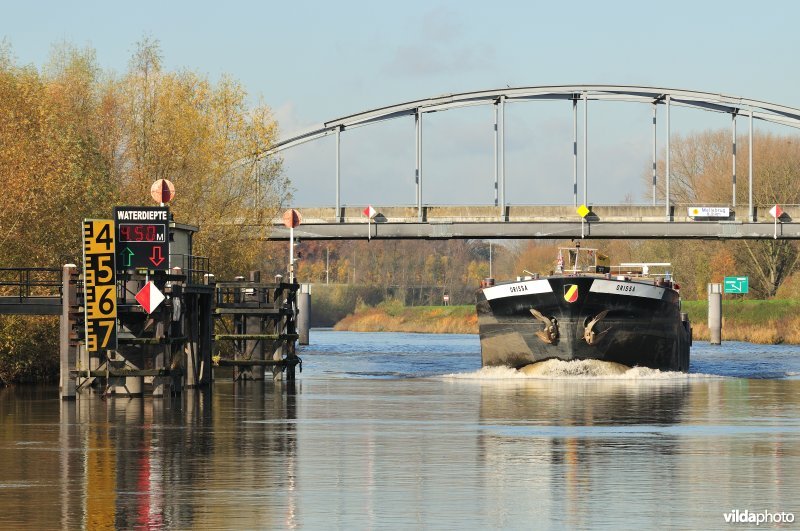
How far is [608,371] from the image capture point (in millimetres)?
57469

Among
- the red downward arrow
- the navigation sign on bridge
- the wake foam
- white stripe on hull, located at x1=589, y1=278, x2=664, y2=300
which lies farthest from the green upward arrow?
white stripe on hull, located at x1=589, y1=278, x2=664, y2=300

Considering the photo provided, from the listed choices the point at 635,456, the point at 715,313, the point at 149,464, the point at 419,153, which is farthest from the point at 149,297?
the point at 419,153

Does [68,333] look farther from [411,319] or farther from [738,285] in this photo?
[411,319]

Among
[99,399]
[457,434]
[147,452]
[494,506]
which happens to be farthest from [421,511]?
[99,399]

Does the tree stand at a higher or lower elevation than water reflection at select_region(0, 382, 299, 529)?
higher

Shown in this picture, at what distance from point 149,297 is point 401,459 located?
17.0 metres

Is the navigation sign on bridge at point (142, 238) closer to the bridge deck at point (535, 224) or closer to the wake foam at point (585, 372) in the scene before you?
the wake foam at point (585, 372)

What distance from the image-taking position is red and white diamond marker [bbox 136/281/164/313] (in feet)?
134

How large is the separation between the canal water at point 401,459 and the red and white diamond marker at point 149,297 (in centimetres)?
257

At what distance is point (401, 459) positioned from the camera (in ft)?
83.9

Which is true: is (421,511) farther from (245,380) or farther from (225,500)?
(245,380)

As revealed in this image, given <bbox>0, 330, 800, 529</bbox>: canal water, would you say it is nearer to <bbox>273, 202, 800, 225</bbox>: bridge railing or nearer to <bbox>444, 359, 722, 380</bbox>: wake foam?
<bbox>444, 359, 722, 380</bbox>: wake foam

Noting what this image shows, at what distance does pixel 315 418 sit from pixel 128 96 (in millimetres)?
41439

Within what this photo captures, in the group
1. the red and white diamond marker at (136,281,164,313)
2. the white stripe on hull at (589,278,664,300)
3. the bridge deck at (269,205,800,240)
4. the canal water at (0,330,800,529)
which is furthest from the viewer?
the bridge deck at (269,205,800,240)
